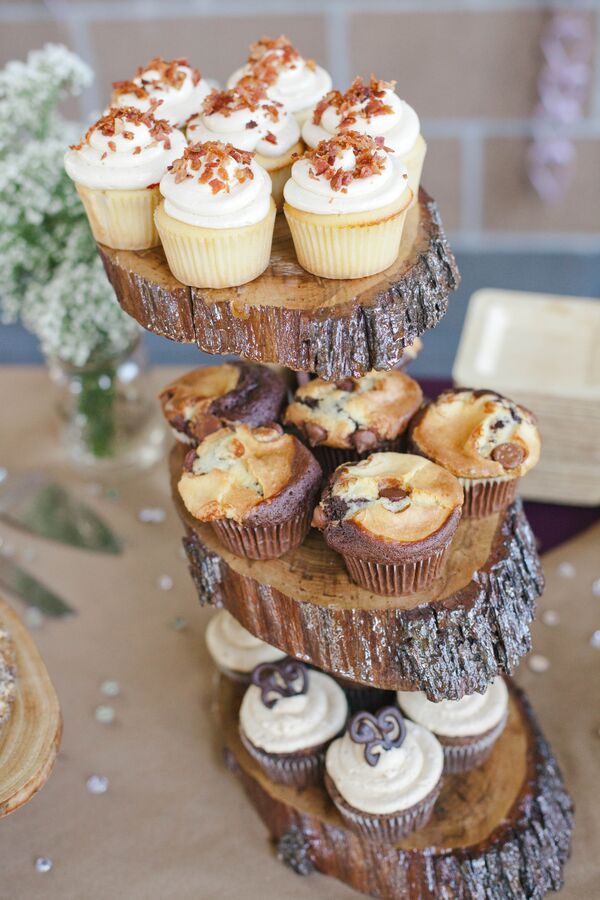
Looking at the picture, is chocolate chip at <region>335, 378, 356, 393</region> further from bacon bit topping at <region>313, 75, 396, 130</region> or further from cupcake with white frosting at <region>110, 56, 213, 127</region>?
cupcake with white frosting at <region>110, 56, 213, 127</region>

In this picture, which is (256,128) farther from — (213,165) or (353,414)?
(353,414)

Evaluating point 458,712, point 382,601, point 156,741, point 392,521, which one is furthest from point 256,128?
point 156,741

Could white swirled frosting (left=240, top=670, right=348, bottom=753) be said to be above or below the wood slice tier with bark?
below

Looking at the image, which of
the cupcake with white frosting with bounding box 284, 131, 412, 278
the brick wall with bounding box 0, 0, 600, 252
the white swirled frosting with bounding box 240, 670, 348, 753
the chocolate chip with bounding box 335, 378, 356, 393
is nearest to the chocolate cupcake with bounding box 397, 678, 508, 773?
the white swirled frosting with bounding box 240, 670, 348, 753

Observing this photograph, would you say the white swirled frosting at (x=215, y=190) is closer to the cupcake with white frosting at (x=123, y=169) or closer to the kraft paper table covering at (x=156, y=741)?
the cupcake with white frosting at (x=123, y=169)

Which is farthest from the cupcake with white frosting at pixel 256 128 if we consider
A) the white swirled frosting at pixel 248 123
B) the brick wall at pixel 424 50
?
the brick wall at pixel 424 50
